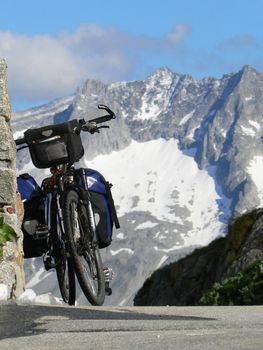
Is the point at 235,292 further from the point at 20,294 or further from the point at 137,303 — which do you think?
the point at 137,303

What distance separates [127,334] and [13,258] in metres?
3.48

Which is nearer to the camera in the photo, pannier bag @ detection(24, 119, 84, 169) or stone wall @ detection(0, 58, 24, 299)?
stone wall @ detection(0, 58, 24, 299)

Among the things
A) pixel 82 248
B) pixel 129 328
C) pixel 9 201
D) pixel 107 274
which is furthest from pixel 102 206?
pixel 129 328

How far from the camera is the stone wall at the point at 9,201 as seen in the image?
8.70m

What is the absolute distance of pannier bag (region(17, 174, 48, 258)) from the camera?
9.41 meters

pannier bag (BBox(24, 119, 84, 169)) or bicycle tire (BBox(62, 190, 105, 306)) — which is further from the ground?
pannier bag (BBox(24, 119, 84, 169))

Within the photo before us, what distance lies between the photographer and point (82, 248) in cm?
911

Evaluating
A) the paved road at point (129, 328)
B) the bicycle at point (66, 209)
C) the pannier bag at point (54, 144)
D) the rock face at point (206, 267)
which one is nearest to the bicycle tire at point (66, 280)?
the bicycle at point (66, 209)

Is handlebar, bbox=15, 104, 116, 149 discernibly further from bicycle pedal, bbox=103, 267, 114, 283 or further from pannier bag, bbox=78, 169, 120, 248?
bicycle pedal, bbox=103, 267, 114, 283

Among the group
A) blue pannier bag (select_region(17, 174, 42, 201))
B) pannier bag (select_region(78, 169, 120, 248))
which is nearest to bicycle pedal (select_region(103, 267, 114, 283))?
pannier bag (select_region(78, 169, 120, 248))

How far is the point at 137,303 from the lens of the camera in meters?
23.0

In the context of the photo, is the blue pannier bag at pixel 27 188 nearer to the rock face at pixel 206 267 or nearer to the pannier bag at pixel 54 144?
the pannier bag at pixel 54 144

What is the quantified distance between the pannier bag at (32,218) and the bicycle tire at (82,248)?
17.7 inches

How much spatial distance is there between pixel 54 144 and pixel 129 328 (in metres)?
3.81
